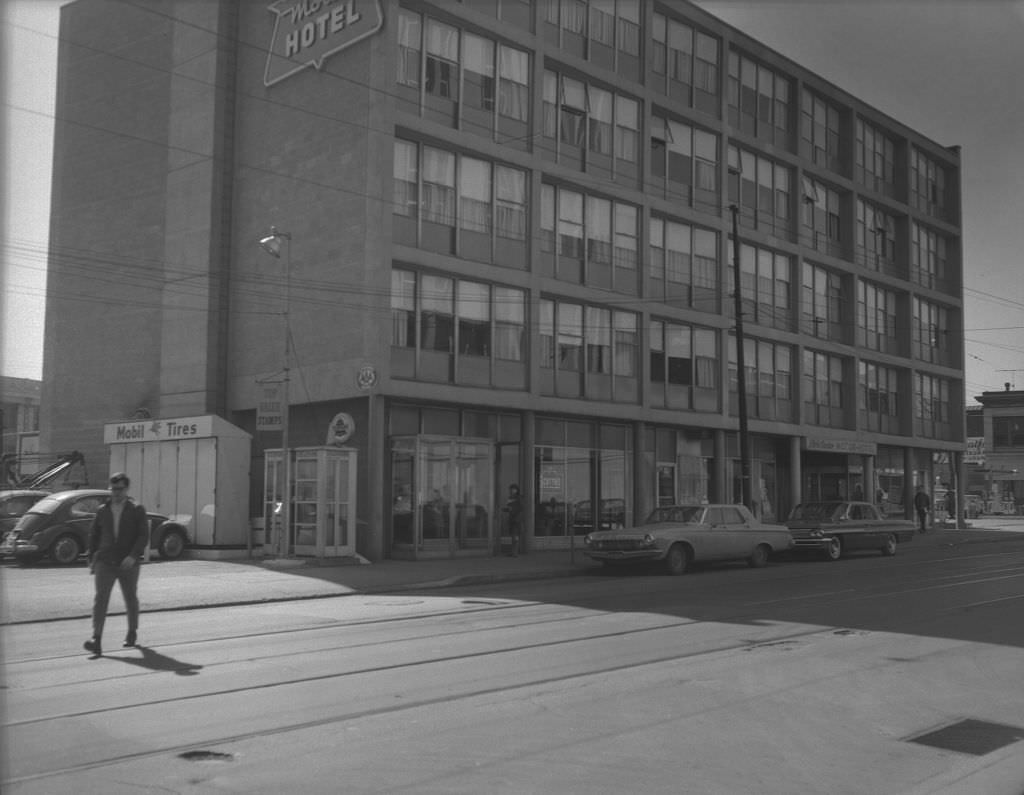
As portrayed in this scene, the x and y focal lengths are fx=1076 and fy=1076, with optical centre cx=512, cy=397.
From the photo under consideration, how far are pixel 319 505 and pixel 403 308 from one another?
5.58 metres

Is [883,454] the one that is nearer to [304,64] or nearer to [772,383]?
[772,383]

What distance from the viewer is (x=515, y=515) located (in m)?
28.1

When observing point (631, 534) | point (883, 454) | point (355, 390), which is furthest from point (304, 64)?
point (883, 454)

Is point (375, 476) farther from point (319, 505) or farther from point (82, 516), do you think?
point (82, 516)

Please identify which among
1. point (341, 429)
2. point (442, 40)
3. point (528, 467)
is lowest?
point (528, 467)

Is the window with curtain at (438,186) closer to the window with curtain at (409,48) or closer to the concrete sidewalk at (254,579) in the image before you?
the window with curtain at (409,48)

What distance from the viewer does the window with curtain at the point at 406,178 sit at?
26891mm

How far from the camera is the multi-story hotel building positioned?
27.0m

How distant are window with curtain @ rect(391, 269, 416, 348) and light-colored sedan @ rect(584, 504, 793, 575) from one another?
23.1ft

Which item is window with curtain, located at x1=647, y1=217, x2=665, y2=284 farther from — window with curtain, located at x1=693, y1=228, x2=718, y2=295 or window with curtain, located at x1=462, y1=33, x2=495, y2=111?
window with curtain, located at x1=462, y1=33, x2=495, y2=111

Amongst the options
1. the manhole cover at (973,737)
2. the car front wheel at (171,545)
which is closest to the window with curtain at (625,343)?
the car front wheel at (171,545)

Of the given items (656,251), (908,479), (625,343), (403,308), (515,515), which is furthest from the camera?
(908,479)

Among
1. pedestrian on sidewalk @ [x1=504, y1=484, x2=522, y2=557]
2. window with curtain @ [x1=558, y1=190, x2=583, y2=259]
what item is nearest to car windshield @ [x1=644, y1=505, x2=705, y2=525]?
pedestrian on sidewalk @ [x1=504, y1=484, x2=522, y2=557]

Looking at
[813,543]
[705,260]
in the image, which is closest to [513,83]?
[705,260]
